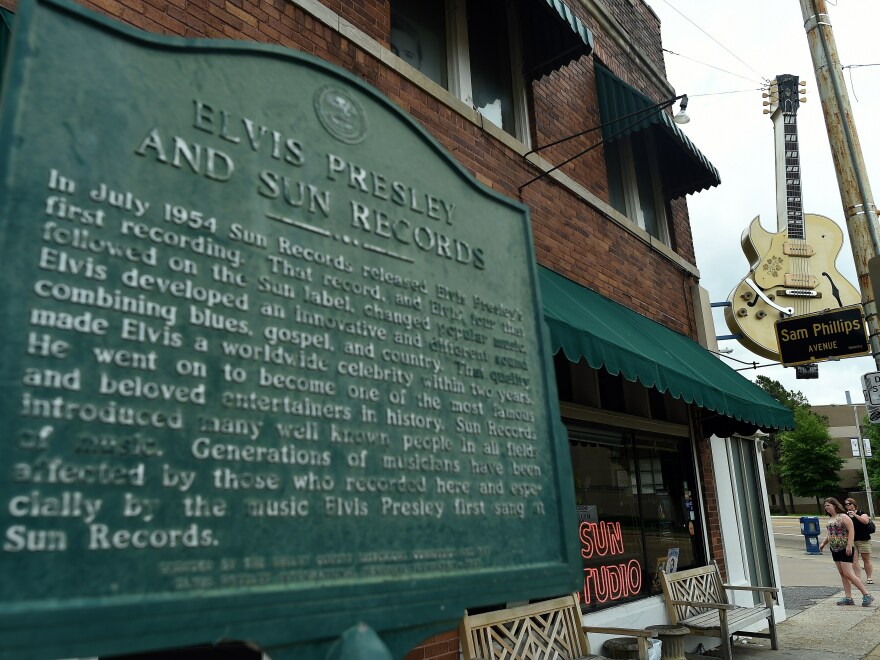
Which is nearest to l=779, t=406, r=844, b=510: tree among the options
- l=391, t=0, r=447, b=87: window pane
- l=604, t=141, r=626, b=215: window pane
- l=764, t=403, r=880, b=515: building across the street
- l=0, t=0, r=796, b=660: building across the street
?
l=764, t=403, r=880, b=515: building across the street

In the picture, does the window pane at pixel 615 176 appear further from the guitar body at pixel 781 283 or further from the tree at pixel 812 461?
the tree at pixel 812 461

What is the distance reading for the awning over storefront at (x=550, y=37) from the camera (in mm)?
6586

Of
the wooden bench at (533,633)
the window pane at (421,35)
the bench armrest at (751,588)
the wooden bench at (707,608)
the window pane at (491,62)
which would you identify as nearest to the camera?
the wooden bench at (533,633)

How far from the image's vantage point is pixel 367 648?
1.80m

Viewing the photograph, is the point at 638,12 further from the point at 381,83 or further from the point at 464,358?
the point at 464,358

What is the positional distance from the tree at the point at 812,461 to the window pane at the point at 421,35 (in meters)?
50.3

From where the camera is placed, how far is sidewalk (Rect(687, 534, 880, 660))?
7891 millimetres

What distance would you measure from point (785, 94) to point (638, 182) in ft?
12.8

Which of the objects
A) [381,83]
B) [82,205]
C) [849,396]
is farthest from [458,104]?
[849,396]

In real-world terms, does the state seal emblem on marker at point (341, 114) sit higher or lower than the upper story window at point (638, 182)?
lower

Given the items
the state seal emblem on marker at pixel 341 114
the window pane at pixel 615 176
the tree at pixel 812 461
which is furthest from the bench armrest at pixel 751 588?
the tree at pixel 812 461

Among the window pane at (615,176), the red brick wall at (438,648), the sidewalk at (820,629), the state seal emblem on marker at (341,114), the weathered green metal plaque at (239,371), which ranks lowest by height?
the sidewalk at (820,629)

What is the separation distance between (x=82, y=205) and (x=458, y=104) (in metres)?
4.70

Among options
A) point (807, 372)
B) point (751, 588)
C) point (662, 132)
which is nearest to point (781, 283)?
point (807, 372)
